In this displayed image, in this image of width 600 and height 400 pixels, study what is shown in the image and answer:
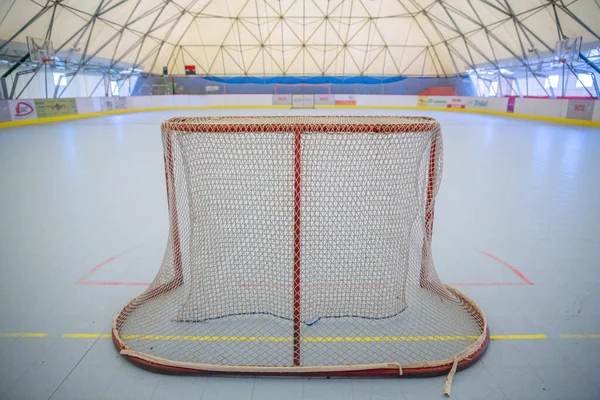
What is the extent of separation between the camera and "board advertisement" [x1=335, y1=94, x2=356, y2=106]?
109ft

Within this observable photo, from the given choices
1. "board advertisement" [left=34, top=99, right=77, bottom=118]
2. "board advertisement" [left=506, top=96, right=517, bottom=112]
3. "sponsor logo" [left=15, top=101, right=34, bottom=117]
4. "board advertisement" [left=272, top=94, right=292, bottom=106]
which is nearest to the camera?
"sponsor logo" [left=15, top=101, right=34, bottom=117]

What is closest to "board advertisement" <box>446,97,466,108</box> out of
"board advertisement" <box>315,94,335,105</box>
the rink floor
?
"board advertisement" <box>315,94,335,105</box>

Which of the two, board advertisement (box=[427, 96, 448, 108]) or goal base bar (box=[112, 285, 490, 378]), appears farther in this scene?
board advertisement (box=[427, 96, 448, 108])

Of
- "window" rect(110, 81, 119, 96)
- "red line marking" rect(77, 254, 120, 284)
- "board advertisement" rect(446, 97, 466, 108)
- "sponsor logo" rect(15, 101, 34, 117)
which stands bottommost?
"red line marking" rect(77, 254, 120, 284)

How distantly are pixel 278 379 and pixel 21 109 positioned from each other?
74.3 ft

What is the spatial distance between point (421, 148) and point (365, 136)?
539 mm

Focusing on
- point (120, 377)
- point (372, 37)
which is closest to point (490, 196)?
point (120, 377)

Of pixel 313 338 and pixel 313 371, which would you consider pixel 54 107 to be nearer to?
pixel 313 338

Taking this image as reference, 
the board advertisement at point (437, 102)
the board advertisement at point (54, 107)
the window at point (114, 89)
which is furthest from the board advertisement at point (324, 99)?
the window at point (114, 89)

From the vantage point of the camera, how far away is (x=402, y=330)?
11.5 ft

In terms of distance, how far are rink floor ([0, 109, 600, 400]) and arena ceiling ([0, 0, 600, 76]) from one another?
17.8 metres

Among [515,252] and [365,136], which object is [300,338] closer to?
[365,136]

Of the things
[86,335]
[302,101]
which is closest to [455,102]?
[302,101]

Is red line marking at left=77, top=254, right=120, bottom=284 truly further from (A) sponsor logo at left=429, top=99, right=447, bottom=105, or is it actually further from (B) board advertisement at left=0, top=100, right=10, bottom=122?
(A) sponsor logo at left=429, top=99, right=447, bottom=105
